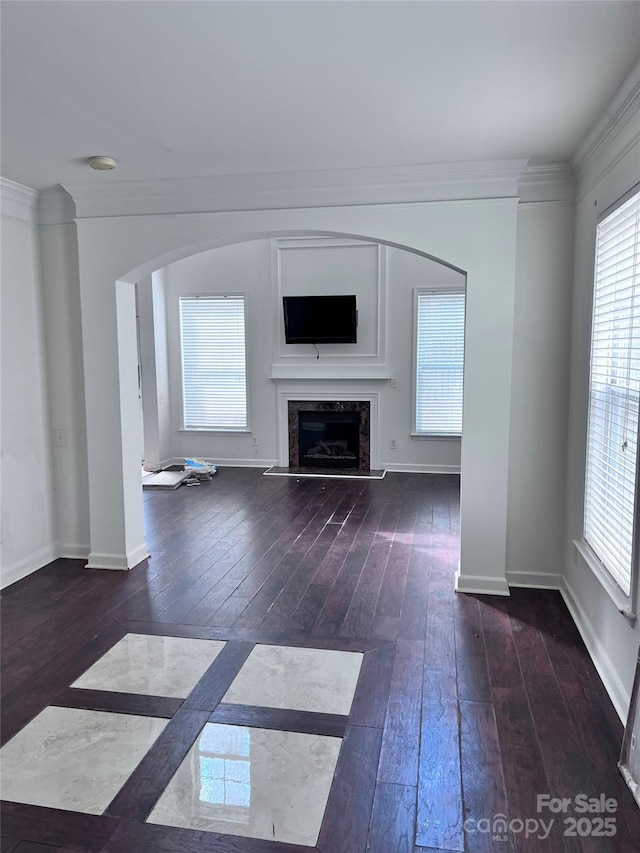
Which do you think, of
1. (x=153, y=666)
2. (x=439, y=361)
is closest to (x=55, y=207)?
(x=153, y=666)

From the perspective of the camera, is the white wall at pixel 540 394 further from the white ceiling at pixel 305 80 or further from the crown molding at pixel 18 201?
the crown molding at pixel 18 201

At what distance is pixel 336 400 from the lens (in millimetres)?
7445

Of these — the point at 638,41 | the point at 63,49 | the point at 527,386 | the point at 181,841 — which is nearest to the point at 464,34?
the point at 638,41

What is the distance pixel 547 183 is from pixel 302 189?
4.98 ft

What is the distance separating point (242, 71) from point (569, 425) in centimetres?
272

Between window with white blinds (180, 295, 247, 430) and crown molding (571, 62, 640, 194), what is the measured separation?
494cm

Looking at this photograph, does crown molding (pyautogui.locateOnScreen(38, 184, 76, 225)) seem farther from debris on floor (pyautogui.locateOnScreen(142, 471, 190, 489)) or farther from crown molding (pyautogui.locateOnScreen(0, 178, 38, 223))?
debris on floor (pyautogui.locateOnScreen(142, 471, 190, 489))

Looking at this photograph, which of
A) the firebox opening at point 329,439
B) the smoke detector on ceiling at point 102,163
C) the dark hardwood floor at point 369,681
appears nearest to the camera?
the dark hardwood floor at point 369,681

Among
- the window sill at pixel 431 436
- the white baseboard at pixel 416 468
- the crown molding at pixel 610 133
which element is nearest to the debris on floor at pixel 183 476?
the white baseboard at pixel 416 468

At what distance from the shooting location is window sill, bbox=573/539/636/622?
94.0 inches

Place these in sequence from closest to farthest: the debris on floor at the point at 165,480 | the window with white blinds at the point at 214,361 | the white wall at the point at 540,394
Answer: the white wall at the point at 540,394 → the debris on floor at the point at 165,480 → the window with white blinds at the point at 214,361

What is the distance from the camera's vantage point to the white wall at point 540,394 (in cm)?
366

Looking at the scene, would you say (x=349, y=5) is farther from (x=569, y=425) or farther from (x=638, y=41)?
(x=569, y=425)

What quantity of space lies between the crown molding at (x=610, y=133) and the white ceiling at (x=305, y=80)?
54mm
